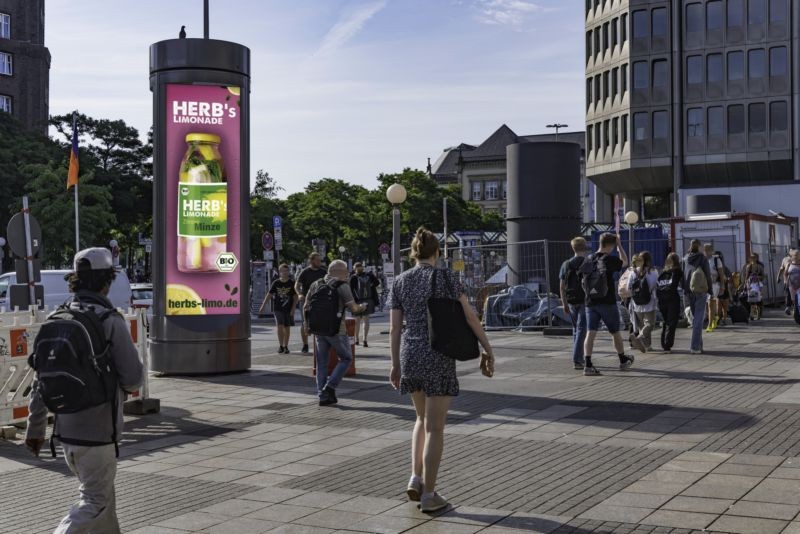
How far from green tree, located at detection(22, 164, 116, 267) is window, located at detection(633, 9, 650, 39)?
32.5 meters

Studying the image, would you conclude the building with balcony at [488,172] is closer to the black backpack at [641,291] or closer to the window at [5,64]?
the window at [5,64]

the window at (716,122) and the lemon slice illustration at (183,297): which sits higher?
the window at (716,122)

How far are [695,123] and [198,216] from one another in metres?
50.2

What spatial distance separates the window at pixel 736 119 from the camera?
5806 centimetres

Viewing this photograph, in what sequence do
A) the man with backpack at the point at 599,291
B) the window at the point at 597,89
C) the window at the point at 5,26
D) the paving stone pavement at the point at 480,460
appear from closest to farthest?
the paving stone pavement at the point at 480,460, the man with backpack at the point at 599,291, the window at the point at 597,89, the window at the point at 5,26

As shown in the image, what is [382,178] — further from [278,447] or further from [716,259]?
[278,447]

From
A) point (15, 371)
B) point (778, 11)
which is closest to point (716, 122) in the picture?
point (778, 11)

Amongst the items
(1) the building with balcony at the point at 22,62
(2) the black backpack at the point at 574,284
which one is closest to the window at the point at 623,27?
(1) the building with balcony at the point at 22,62

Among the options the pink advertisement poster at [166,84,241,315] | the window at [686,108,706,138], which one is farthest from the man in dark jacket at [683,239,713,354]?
the window at [686,108,706,138]

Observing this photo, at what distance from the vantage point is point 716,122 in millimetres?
58812

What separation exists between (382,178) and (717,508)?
72.1 m

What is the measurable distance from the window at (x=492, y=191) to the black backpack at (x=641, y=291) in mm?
113361

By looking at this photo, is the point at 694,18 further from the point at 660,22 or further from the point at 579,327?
the point at 579,327

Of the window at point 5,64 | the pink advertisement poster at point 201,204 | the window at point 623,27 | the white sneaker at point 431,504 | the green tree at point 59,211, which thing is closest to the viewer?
the white sneaker at point 431,504
